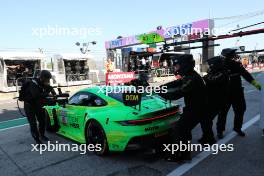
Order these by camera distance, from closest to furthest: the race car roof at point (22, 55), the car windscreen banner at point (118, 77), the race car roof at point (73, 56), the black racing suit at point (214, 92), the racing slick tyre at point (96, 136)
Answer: the racing slick tyre at point (96, 136) < the black racing suit at point (214, 92) < the car windscreen banner at point (118, 77) < the race car roof at point (22, 55) < the race car roof at point (73, 56)

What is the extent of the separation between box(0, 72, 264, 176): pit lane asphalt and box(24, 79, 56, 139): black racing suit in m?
0.48

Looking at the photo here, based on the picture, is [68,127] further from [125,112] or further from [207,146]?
[207,146]

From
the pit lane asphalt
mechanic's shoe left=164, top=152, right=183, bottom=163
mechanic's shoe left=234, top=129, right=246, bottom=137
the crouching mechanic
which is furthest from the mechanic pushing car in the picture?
mechanic's shoe left=234, top=129, right=246, bottom=137

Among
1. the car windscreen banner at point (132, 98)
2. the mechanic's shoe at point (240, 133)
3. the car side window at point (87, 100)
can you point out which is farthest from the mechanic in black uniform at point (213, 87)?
the car side window at point (87, 100)

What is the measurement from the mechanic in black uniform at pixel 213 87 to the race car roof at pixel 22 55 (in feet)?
55.6

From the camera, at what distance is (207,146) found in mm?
4836

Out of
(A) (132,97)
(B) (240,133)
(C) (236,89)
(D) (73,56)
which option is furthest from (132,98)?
(D) (73,56)

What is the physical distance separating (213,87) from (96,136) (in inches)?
92.8

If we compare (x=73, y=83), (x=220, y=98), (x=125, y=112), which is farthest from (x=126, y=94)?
(x=73, y=83)

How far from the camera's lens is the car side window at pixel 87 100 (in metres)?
4.77

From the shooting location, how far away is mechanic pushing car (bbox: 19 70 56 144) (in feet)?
17.4

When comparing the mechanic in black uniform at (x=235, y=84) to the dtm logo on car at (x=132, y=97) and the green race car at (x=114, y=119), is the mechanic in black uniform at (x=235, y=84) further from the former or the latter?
the dtm logo on car at (x=132, y=97)

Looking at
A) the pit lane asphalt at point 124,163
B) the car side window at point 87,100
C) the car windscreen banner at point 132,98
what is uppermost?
the car windscreen banner at point 132,98

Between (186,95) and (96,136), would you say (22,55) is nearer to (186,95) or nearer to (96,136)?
(96,136)
